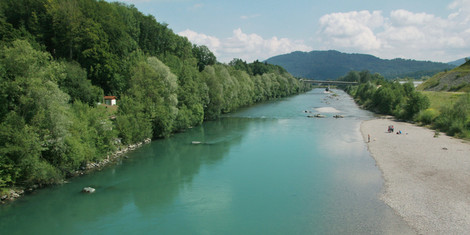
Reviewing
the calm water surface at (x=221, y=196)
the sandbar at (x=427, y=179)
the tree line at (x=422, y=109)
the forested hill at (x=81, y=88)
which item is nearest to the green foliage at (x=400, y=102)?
the tree line at (x=422, y=109)

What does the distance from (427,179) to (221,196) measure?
16279mm

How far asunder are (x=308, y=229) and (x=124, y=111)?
24759mm

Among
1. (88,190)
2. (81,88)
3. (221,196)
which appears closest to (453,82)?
(221,196)

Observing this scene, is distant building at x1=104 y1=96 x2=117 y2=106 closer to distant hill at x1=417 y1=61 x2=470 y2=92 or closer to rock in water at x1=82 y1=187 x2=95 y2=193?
rock in water at x1=82 y1=187 x2=95 y2=193

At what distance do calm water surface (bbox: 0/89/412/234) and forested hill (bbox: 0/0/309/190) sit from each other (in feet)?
8.55

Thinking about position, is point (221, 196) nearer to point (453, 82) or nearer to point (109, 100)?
point (109, 100)

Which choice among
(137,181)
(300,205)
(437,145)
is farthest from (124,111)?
(437,145)

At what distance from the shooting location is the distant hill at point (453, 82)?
6981cm

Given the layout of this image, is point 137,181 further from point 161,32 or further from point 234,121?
point 161,32

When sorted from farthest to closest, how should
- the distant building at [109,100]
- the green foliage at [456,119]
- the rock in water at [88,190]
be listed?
the distant building at [109,100] < the green foliage at [456,119] < the rock in water at [88,190]

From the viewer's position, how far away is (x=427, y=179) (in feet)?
79.9

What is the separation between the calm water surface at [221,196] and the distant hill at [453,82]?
4958 cm

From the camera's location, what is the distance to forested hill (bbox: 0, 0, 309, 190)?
2195 centimetres

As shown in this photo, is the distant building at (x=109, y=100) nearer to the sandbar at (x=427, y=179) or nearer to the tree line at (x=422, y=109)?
the sandbar at (x=427, y=179)
